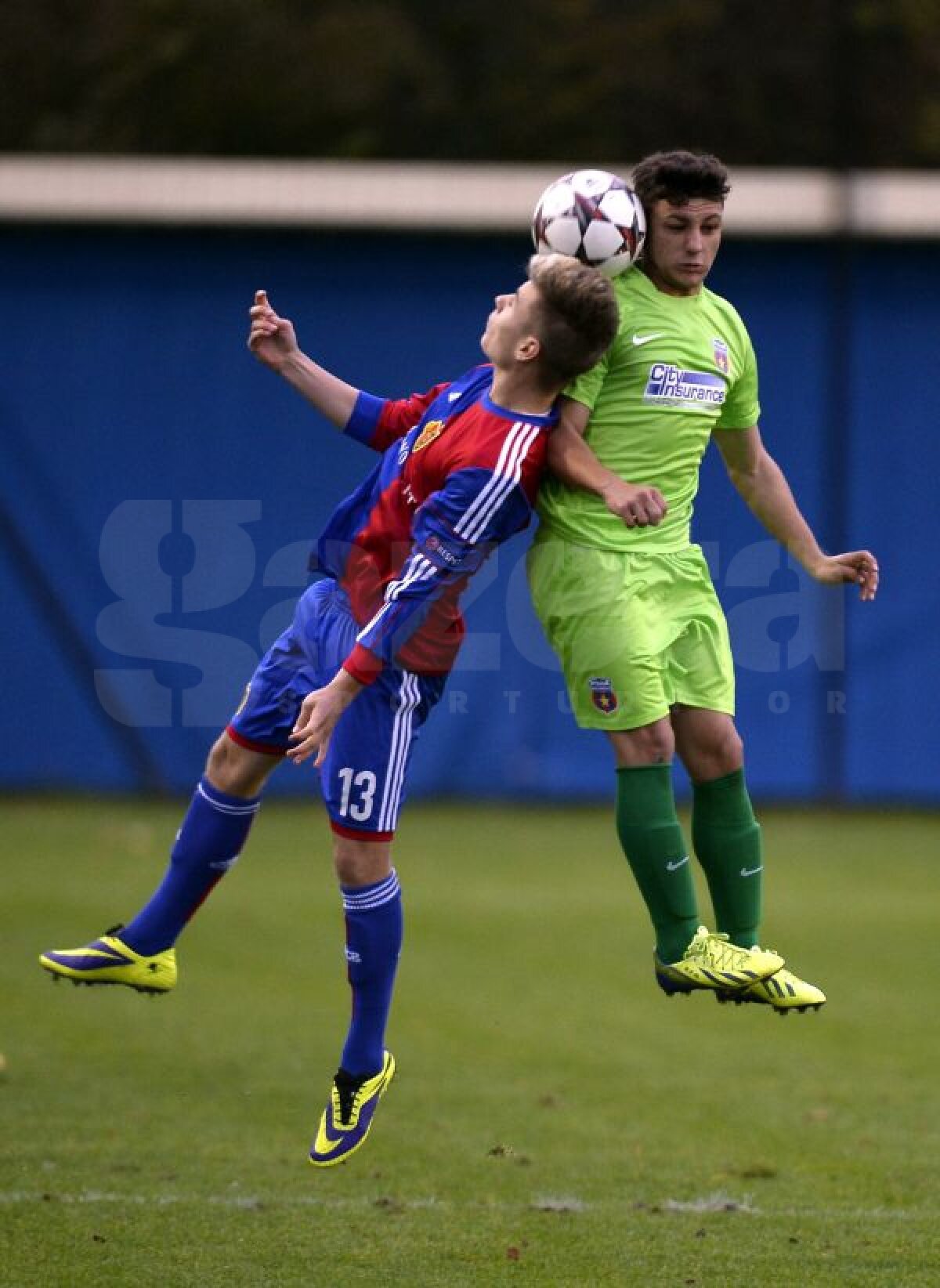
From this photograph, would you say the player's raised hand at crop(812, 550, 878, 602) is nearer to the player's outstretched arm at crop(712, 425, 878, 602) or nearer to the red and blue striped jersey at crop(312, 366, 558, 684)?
the player's outstretched arm at crop(712, 425, 878, 602)

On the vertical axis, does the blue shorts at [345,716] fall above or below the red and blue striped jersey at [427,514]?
below

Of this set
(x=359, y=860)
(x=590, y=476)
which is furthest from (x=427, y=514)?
(x=359, y=860)

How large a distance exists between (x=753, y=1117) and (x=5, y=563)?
32.5ft

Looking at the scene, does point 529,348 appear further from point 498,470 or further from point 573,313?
point 498,470

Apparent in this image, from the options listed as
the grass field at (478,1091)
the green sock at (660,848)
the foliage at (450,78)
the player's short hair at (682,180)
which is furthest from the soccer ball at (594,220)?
the foliage at (450,78)

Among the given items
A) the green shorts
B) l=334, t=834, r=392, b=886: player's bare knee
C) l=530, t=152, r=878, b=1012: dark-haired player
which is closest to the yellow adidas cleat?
l=530, t=152, r=878, b=1012: dark-haired player

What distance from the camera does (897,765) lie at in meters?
17.5

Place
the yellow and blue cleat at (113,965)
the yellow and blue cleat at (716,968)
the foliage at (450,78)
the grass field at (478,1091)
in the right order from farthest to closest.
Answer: the foliage at (450,78) < the grass field at (478,1091) < the yellow and blue cleat at (113,965) < the yellow and blue cleat at (716,968)

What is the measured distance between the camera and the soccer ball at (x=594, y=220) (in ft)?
19.3

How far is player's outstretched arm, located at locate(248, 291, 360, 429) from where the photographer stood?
21.0ft

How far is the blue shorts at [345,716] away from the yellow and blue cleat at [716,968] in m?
0.92

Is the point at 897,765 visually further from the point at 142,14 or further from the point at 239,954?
the point at 142,14

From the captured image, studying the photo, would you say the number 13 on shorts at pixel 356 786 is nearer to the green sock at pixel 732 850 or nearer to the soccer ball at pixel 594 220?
the green sock at pixel 732 850

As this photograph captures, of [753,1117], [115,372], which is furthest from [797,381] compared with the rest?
[753,1117]
